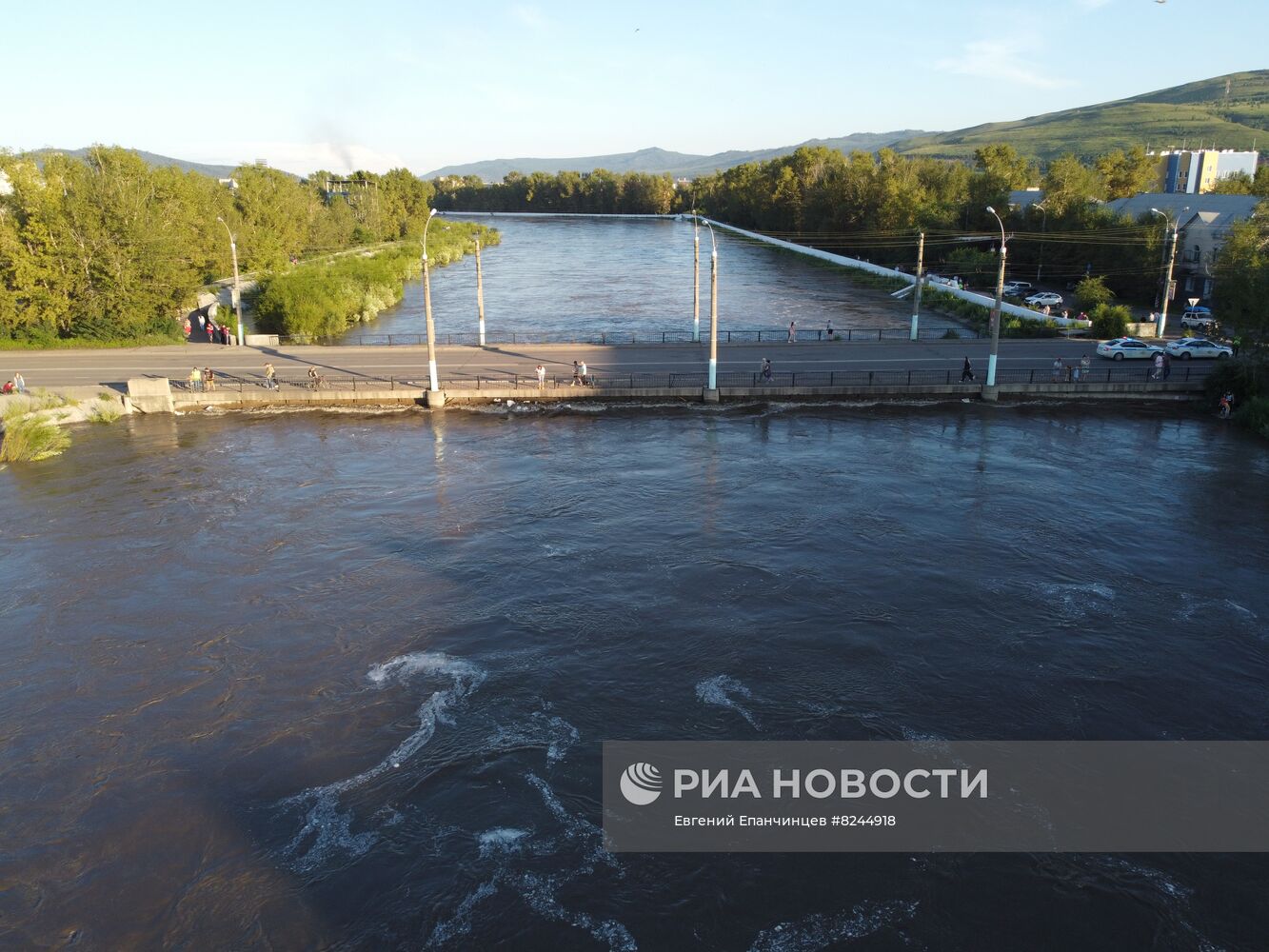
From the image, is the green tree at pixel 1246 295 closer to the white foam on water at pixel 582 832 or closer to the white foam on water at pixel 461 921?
the white foam on water at pixel 582 832

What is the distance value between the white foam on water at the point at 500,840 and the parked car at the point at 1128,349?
1649 inches

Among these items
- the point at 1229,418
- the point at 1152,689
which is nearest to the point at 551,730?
the point at 1152,689

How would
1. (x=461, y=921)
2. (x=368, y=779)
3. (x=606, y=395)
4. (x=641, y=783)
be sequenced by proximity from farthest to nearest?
(x=606, y=395), (x=368, y=779), (x=641, y=783), (x=461, y=921)

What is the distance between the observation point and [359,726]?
15.4m

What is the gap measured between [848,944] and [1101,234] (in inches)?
2871

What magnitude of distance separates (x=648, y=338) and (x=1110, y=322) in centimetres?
2689

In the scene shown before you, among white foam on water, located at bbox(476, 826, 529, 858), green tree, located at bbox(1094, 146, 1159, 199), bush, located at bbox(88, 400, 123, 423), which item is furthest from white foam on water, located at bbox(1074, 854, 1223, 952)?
green tree, located at bbox(1094, 146, 1159, 199)

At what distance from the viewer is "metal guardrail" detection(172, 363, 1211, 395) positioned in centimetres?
3894

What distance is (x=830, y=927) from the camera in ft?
37.1

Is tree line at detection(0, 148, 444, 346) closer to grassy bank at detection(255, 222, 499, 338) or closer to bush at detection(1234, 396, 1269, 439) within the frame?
grassy bank at detection(255, 222, 499, 338)

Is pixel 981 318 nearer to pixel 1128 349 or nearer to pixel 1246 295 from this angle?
pixel 1128 349

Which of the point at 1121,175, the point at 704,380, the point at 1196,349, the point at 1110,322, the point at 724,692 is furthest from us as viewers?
the point at 1121,175

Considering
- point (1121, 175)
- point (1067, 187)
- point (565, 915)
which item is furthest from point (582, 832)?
point (1121, 175)

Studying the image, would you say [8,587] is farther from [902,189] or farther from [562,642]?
[902,189]
